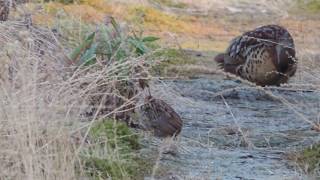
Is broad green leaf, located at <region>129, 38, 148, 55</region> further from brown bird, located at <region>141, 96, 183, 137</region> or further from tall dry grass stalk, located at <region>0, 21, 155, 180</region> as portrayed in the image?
tall dry grass stalk, located at <region>0, 21, 155, 180</region>

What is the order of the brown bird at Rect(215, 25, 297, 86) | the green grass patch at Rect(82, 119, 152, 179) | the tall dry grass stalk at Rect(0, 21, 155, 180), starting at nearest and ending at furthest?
the tall dry grass stalk at Rect(0, 21, 155, 180), the green grass patch at Rect(82, 119, 152, 179), the brown bird at Rect(215, 25, 297, 86)

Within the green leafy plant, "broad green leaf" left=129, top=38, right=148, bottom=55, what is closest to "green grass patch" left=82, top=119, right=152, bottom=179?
the green leafy plant

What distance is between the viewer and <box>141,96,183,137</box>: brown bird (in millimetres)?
6641

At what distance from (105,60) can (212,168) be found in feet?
4.93

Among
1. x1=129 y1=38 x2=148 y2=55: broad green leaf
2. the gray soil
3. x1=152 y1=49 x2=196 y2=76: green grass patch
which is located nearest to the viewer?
the gray soil

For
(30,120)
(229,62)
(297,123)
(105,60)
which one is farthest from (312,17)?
(30,120)

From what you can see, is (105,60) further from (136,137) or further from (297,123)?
(297,123)

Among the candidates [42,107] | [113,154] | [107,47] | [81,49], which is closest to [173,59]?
[107,47]

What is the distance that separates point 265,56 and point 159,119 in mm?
2820

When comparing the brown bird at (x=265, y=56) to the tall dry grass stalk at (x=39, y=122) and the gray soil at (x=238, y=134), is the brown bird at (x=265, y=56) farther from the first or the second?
the tall dry grass stalk at (x=39, y=122)

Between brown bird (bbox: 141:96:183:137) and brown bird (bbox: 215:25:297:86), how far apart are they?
2307mm

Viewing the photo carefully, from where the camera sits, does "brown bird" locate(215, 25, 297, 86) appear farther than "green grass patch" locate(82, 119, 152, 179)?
Yes

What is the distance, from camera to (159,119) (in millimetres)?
6621

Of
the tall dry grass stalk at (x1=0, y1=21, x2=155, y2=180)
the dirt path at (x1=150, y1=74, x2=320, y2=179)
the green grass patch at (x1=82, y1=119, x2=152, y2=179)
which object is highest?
the tall dry grass stalk at (x1=0, y1=21, x2=155, y2=180)
